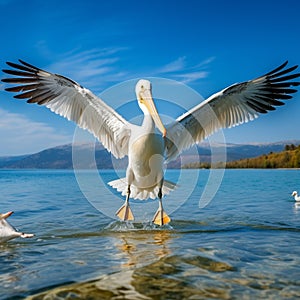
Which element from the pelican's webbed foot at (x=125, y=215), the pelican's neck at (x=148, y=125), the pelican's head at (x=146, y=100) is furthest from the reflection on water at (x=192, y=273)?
the pelican's head at (x=146, y=100)

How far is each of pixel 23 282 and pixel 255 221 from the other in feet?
19.4

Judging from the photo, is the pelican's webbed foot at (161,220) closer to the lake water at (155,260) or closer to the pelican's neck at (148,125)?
the lake water at (155,260)

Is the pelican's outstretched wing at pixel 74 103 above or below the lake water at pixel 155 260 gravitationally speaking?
above

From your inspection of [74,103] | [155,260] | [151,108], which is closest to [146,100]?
[151,108]

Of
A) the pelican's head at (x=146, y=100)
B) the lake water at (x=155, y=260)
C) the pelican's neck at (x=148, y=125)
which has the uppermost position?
the pelican's head at (x=146, y=100)

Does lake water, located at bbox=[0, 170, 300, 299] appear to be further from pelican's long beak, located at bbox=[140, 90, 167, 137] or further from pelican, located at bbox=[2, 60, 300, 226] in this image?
pelican's long beak, located at bbox=[140, 90, 167, 137]

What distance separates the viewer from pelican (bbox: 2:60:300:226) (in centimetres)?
870

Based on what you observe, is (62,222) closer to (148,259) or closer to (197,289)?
(148,259)

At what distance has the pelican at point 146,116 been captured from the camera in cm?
870

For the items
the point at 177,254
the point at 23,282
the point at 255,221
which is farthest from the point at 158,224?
the point at 23,282

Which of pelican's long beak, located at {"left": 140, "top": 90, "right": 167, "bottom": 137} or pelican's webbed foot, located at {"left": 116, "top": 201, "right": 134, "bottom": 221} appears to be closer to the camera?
pelican's long beak, located at {"left": 140, "top": 90, "right": 167, "bottom": 137}

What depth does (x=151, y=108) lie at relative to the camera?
336 inches

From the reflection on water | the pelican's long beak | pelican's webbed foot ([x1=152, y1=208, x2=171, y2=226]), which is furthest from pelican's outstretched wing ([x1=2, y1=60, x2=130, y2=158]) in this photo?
the reflection on water

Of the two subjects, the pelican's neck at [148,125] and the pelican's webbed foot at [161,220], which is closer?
the pelican's neck at [148,125]
